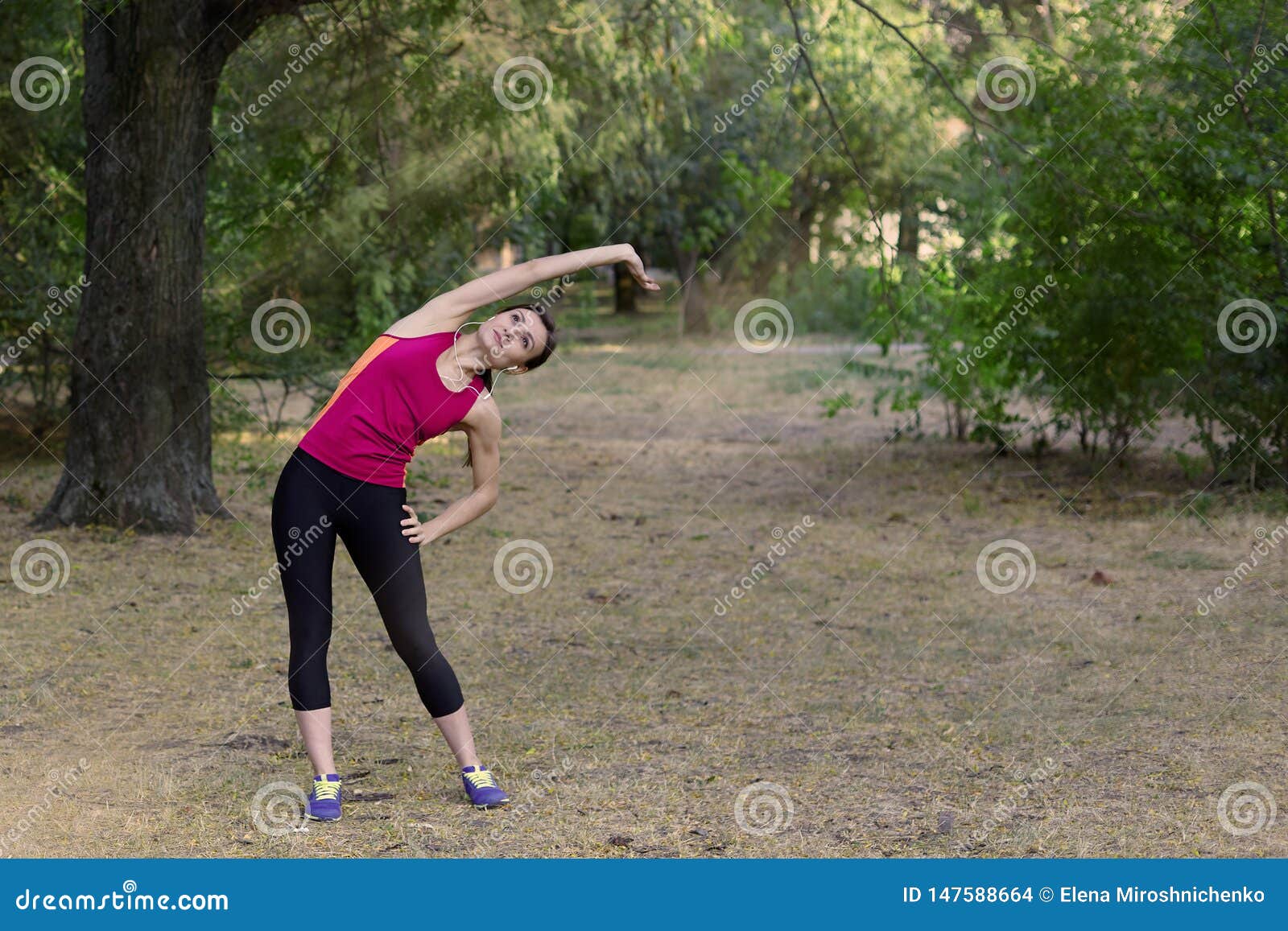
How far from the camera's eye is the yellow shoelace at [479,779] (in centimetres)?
443

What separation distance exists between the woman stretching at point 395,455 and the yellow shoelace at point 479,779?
372 millimetres

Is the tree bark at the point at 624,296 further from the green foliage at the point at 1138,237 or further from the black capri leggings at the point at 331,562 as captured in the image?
the black capri leggings at the point at 331,562

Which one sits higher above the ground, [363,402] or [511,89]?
[511,89]

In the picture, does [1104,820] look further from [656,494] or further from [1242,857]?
[656,494]

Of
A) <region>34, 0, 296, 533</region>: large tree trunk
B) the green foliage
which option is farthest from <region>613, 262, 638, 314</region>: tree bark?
<region>34, 0, 296, 533</region>: large tree trunk

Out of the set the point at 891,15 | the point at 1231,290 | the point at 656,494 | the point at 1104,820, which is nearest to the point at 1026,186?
the point at 1231,290

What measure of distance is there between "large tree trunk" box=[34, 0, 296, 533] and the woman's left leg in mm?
4848

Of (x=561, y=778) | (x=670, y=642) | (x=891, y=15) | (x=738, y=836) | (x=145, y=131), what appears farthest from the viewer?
(x=891, y=15)

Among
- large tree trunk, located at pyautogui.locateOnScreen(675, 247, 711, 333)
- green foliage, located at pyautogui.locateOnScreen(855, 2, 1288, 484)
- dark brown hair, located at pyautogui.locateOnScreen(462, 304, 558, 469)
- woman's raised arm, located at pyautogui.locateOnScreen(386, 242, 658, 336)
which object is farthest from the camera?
large tree trunk, located at pyautogui.locateOnScreen(675, 247, 711, 333)

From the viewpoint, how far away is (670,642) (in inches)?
270

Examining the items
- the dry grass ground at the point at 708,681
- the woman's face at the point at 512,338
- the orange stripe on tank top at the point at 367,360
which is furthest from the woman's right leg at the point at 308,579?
the woman's face at the point at 512,338

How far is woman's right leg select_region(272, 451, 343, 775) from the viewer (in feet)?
13.3

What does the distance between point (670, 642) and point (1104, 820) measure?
2.87m

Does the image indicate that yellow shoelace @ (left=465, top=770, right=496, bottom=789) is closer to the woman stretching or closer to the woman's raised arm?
the woman stretching
